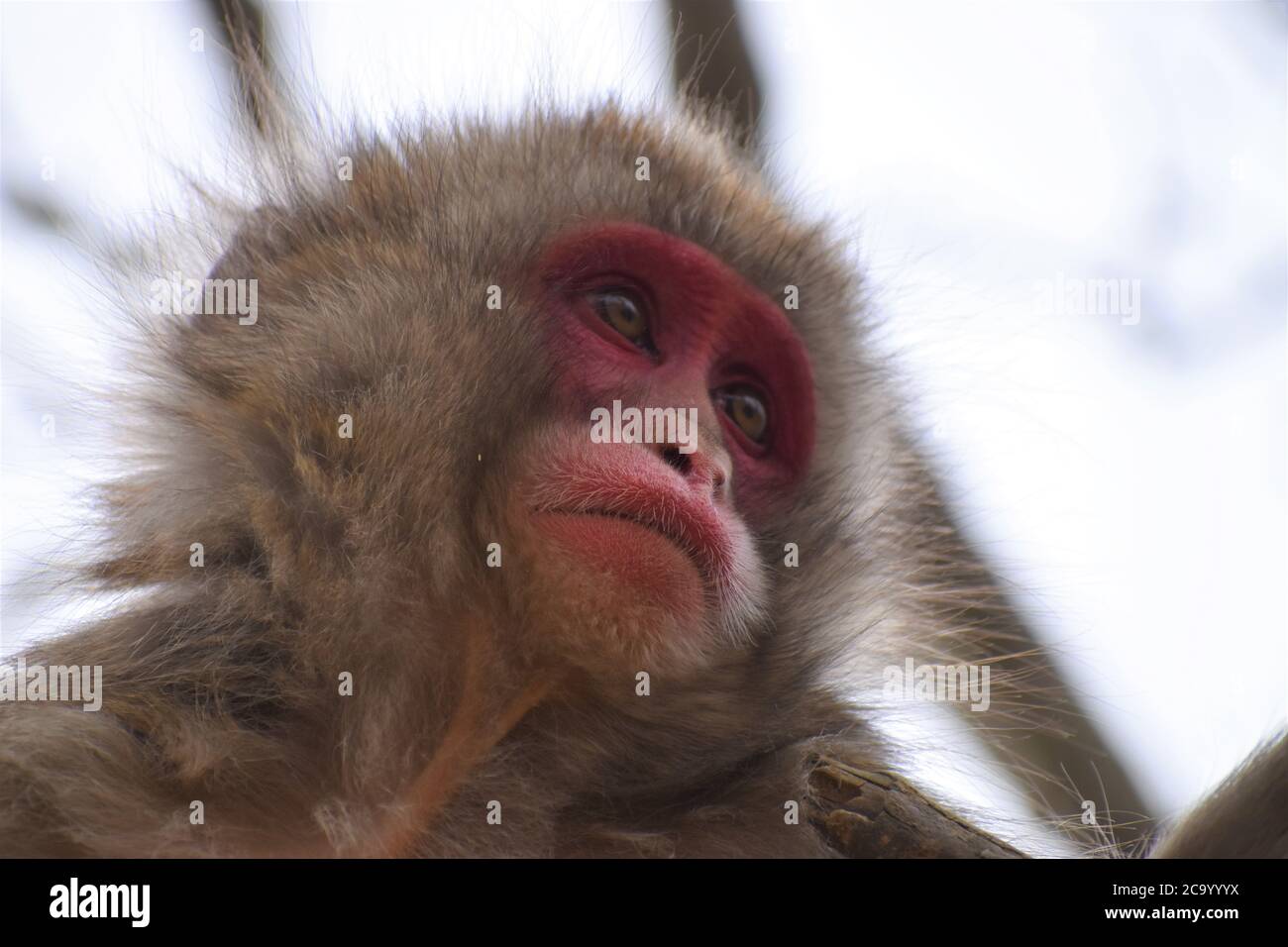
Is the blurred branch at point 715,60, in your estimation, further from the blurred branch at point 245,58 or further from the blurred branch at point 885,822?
the blurred branch at point 885,822

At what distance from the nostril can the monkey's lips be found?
112mm

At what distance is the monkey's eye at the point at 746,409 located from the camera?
4078 millimetres

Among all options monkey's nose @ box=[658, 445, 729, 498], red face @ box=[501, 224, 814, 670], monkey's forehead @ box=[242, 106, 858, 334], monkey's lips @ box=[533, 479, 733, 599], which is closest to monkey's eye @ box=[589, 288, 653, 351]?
red face @ box=[501, 224, 814, 670]

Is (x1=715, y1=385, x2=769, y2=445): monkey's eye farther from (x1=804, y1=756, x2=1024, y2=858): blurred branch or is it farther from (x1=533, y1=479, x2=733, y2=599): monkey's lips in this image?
(x1=804, y1=756, x2=1024, y2=858): blurred branch

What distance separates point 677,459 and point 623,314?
A: 59 cm

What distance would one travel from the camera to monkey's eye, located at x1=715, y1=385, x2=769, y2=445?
408 cm

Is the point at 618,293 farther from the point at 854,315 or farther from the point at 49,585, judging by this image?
the point at 49,585

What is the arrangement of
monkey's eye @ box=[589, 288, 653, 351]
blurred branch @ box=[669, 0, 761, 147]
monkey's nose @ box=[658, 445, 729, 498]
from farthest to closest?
blurred branch @ box=[669, 0, 761, 147] → monkey's eye @ box=[589, 288, 653, 351] → monkey's nose @ box=[658, 445, 729, 498]

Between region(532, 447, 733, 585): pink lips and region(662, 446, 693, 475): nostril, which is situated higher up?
region(662, 446, 693, 475): nostril

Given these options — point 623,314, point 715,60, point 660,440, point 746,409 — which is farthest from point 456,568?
point 715,60

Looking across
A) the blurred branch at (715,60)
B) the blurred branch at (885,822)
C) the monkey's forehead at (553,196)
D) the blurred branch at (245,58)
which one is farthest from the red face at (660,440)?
the blurred branch at (245,58)

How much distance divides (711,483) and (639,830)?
899 mm

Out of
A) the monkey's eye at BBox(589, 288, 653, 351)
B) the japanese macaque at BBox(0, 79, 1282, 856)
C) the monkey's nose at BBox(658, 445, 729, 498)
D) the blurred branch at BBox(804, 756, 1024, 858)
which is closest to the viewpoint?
the blurred branch at BBox(804, 756, 1024, 858)
